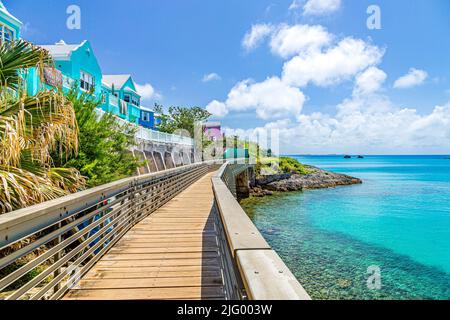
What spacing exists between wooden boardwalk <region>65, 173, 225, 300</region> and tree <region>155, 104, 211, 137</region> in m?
36.3

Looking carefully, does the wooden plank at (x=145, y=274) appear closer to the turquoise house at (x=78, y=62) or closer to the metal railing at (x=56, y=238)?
the metal railing at (x=56, y=238)

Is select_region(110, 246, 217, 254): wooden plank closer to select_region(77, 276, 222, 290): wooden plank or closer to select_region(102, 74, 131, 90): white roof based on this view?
select_region(77, 276, 222, 290): wooden plank

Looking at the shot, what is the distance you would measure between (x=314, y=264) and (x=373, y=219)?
1463 cm

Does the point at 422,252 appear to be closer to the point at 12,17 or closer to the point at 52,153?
the point at 52,153

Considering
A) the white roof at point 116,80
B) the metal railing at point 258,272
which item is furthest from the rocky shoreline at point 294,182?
the metal railing at point 258,272

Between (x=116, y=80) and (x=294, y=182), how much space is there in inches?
1048

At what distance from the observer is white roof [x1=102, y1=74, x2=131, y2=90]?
34013mm

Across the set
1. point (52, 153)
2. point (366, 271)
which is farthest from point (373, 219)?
point (52, 153)

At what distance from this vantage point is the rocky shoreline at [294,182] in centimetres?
3802

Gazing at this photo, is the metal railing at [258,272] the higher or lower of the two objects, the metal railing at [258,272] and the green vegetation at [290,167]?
the higher

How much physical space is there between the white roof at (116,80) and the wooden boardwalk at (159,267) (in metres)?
30.9

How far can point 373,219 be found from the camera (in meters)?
24.3

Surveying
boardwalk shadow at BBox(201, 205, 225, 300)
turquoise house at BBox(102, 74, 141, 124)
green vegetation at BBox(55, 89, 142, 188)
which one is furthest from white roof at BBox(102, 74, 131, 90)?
boardwalk shadow at BBox(201, 205, 225, 300)
